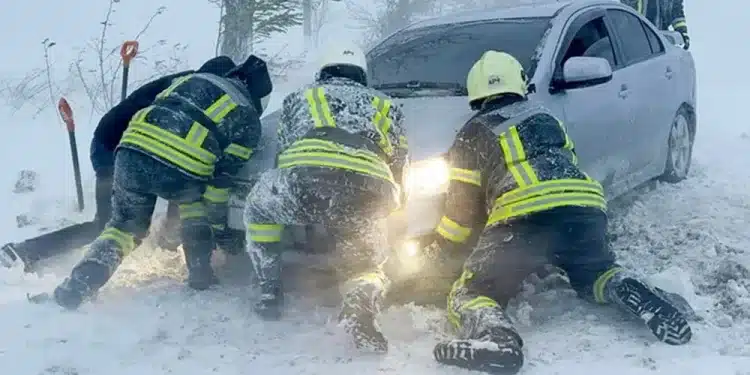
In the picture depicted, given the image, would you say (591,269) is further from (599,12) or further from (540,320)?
(599,12)

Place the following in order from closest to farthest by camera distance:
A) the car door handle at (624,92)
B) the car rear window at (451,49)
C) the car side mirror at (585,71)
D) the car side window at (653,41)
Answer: the car side mirror at (585,71) → the car rear window at (451,49) → the car door handle at (624,92) → the car side window at (653,41)

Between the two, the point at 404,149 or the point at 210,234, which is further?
the point at 210,234

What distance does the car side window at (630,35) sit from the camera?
6137mm

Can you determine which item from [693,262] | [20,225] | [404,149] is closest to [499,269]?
[404,149]

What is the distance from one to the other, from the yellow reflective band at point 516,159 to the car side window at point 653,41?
10.4 feet

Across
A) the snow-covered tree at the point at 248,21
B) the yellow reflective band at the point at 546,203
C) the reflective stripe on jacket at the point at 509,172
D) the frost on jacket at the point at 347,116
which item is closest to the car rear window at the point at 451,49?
the reflective stripe on jacket at the point at 509,172

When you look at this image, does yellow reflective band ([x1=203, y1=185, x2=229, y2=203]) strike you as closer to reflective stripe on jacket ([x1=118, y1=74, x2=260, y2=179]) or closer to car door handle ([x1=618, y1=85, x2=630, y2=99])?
reflective stripe on jacket ([x1=118, y1=74, x2=260, y2=179])

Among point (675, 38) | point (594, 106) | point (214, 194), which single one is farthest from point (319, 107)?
point (675, 38)

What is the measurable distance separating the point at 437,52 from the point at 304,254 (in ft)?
6.80

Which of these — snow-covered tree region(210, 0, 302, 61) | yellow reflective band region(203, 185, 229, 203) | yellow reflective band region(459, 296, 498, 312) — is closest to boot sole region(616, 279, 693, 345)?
yellow reflective band region(459, 296, 498, 312)

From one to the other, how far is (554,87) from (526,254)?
61.6 inches

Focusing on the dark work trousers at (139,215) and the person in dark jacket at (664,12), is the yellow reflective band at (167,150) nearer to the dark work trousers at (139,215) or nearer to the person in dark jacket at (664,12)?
the dark work trousers at (139,215)

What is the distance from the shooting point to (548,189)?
3.81 m

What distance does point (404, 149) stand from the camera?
4188mm
